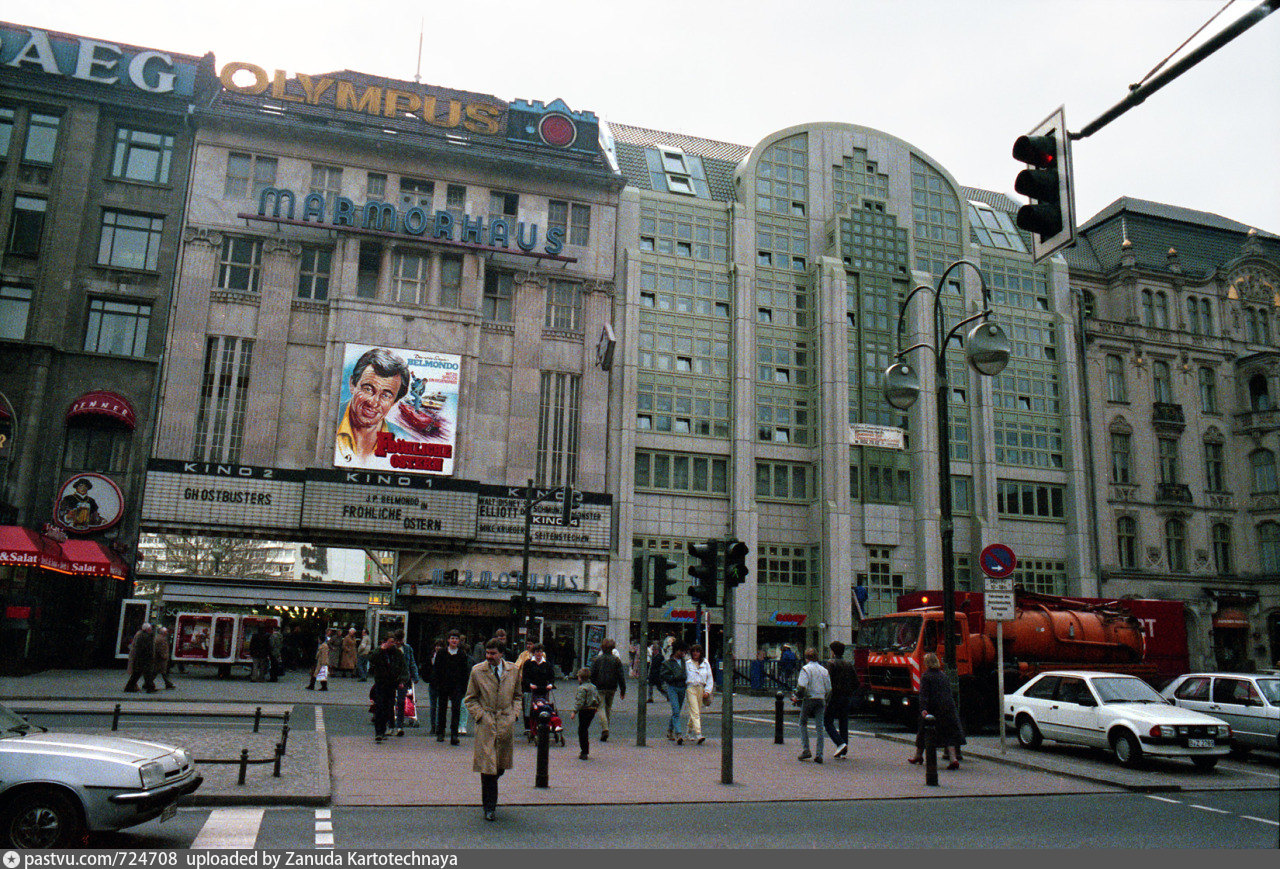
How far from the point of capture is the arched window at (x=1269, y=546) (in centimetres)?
4688

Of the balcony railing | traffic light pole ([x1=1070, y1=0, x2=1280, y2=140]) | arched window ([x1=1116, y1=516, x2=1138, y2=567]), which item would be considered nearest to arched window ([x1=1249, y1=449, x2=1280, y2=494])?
the balcony railing

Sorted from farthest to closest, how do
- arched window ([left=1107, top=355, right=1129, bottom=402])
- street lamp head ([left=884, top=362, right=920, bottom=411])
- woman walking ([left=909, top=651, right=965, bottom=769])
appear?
arched window ([left=1107, top=355, right=1129, bottom=402]) < street lamp head ([left=884, top=362, right=920, bottom=411]) < woman walking ([left=909, top=651, right=965, bottom=769])

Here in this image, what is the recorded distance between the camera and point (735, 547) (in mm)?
13477

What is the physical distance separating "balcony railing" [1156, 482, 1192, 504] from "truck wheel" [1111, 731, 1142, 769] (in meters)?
36.1

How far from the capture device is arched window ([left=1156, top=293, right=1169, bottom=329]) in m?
48.9

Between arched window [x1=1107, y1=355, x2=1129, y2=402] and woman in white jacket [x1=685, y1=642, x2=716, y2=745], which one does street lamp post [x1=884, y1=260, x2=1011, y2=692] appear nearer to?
woman in white jacket [x1=685, y1=642, x2=716, y2=745]

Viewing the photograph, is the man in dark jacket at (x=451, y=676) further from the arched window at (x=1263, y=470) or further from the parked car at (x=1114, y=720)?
the arched window at (x=1263, y=470)

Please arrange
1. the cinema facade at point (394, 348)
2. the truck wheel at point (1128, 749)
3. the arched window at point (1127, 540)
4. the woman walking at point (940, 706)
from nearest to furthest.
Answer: the woman walking at point (940, 706) → the truck wheel at point (1128, 749) → the cinema facade at point (394, 348) → the arched window at point (1127, 540)

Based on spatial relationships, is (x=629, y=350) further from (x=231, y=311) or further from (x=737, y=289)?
(x=231, y=311)

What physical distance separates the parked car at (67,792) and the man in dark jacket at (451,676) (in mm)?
8267

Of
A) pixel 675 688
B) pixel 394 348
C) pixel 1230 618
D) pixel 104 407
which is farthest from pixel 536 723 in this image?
pixel 1230 618

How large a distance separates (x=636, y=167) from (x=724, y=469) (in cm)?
1531

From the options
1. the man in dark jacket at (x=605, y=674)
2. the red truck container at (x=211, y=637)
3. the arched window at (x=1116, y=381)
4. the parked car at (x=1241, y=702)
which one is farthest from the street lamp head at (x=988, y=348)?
the arched window at (x=1116, y=381)

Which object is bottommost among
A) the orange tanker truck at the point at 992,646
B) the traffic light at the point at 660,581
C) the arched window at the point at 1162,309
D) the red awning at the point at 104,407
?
the orange tanker truck at the point at 992,646
